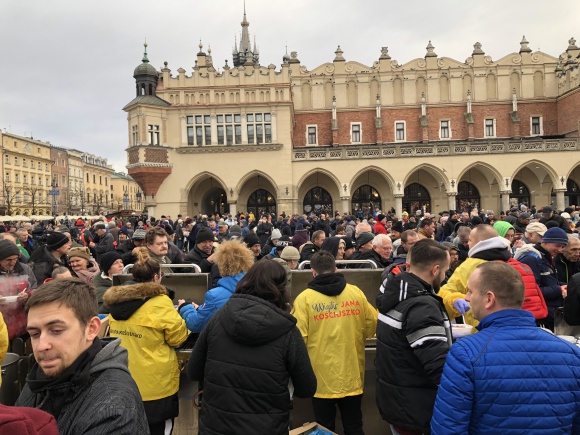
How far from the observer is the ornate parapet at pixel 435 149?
26309 mm

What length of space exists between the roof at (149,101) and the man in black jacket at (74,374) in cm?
2665

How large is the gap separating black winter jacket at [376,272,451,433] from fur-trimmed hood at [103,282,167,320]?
172 centimetres

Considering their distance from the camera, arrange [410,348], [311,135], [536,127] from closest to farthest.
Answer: [410,348] → [536,127] → [311,135]

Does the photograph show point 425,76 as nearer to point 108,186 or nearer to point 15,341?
point 15,341

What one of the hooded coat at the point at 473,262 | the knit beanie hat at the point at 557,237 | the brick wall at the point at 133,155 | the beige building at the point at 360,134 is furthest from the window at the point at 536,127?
the hooded coat at the point at 473,262

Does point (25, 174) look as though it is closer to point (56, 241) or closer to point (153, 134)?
point (153, 134)

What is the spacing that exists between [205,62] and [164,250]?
83.8 feet

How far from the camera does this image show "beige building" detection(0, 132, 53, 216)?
2191 inches

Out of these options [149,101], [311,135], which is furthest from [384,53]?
[149,101]

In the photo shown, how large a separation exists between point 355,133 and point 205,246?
25622mm

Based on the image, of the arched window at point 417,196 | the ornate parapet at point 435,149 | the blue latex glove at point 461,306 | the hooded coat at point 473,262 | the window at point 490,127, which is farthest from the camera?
the window at point 490,127

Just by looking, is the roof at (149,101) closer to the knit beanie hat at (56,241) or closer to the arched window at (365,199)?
the arched window at (365,199)

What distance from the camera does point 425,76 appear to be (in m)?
29.6

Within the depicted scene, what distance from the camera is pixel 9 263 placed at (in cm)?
438
